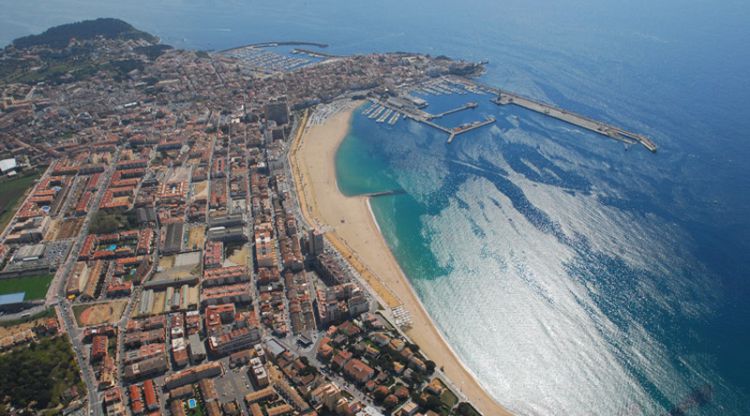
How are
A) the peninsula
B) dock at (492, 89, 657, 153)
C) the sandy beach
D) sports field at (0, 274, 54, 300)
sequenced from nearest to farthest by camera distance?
the peninsula
the sandy beach
sports field at (0, 274, 54, 300)
dock at (492, 89, 657, 153)

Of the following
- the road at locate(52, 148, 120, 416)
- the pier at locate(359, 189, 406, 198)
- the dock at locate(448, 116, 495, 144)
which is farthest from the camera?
the dock at locate(448, 116, 495, 144)

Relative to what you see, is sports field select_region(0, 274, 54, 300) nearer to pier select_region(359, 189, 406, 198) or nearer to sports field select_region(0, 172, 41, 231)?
sports field select_region(0, 172, 41, 231)

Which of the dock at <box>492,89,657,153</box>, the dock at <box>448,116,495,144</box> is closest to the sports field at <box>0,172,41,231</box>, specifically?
the dock at <box>448,116,495,144</box>

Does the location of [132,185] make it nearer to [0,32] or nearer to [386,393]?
[386,393]

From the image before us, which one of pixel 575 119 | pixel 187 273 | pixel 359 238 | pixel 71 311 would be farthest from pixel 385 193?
pixel 575 119

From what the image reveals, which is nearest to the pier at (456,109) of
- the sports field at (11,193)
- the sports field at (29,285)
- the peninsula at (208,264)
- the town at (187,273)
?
the peninsula at (208,264)
